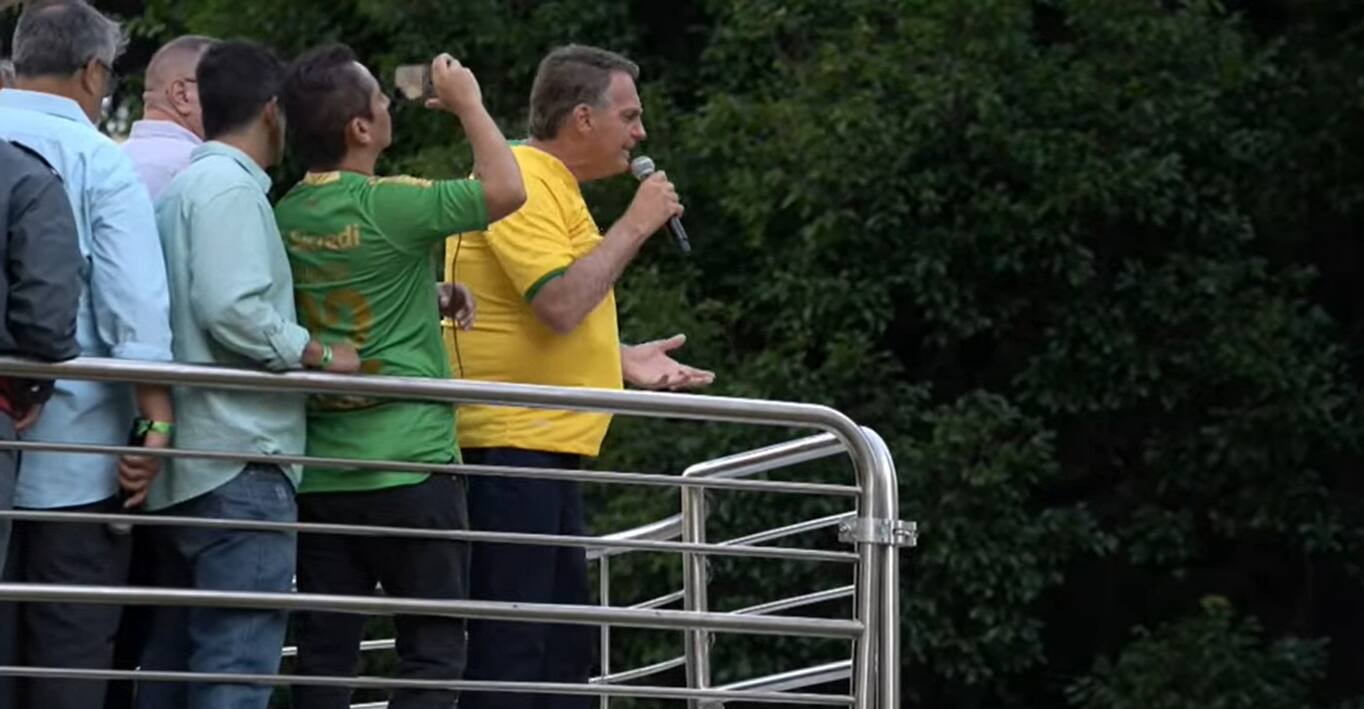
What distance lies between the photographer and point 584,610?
499 cm

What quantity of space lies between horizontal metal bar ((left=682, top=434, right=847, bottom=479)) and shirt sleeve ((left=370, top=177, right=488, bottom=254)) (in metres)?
0.79

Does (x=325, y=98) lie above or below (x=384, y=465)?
above

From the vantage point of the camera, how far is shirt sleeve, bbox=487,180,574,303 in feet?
18.2

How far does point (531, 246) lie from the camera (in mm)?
5562

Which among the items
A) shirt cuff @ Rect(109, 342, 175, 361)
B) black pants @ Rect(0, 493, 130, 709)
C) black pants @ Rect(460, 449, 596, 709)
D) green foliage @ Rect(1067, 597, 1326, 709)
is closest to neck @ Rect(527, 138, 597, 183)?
black pants @ Rect(460, 449, 596, 709)

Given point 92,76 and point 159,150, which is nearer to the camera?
point 92,76

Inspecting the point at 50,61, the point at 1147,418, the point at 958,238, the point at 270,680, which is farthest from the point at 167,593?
the point at 1147,418

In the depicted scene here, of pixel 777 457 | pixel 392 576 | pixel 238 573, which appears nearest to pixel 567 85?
pixel 777 457

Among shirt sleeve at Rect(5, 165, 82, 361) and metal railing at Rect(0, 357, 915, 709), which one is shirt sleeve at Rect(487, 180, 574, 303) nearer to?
metal railing at Rect(0, 357, 915, 709)

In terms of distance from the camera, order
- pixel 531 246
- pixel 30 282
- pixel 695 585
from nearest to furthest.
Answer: pixel 30 282, pixel 531 246, pixel 695 585

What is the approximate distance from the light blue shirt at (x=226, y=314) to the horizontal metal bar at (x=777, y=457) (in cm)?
100

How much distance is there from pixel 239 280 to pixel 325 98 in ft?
1.33

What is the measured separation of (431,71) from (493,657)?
3.69 ft

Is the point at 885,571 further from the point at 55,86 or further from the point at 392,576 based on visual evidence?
the point at 55,86
